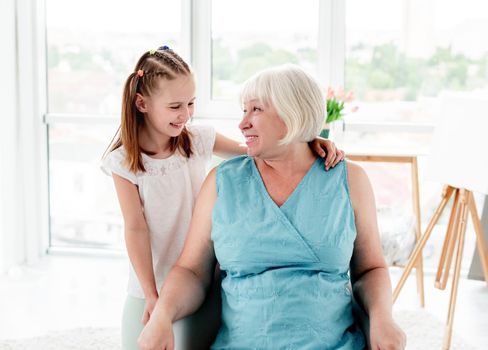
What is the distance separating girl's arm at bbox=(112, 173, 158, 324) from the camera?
7.06ft

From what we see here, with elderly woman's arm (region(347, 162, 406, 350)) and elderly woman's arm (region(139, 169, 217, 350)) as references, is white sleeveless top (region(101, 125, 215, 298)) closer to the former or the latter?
elderly woman's arm (region(139, 169, 217, 350))

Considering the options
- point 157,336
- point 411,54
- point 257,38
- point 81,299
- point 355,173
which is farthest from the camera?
point 257,38

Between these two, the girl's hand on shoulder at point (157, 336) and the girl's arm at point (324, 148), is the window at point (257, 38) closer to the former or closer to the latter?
the girl's arm at point (324, 148)

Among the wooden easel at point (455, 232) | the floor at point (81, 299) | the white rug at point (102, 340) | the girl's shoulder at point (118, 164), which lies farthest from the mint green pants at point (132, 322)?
the wooden easel at point (455, 232)

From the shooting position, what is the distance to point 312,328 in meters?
2.03

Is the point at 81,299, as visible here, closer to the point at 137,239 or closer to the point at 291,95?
the point at 137,239

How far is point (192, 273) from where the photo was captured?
212 centimetres

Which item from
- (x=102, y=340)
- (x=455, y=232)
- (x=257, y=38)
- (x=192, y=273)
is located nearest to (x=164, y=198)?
(x=192, y=273)

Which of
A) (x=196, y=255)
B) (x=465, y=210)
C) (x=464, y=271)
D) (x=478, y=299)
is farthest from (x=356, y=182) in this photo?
(x=464, y=271)

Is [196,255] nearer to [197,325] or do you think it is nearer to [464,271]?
[197,325]

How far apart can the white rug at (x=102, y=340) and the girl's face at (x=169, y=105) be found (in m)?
1.47

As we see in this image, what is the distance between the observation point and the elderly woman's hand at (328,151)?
2143mm

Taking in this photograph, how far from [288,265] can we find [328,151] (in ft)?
1.10

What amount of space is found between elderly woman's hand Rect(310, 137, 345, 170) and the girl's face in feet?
1.22
